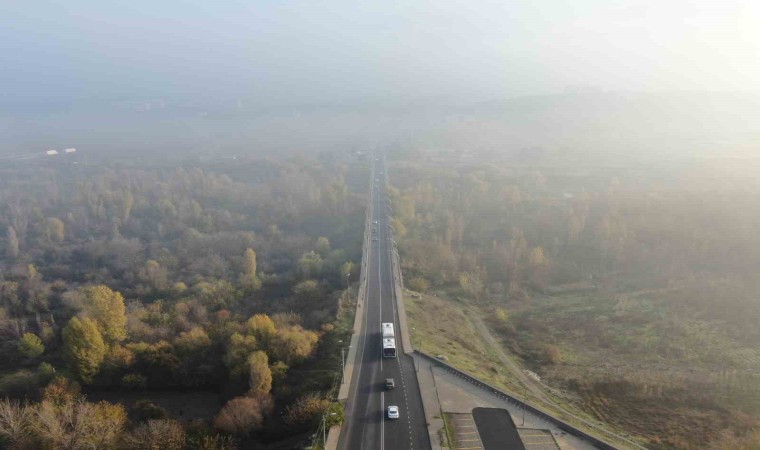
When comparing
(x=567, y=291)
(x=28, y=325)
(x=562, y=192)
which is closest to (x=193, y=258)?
(x=28, y=325)

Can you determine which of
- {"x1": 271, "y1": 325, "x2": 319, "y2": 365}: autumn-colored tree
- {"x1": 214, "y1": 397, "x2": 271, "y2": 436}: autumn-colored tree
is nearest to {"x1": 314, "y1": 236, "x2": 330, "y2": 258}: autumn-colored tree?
Answer: {"x1": 271, "y1": 325, "x2": 319, "y2": 365}: autumn-colored tree

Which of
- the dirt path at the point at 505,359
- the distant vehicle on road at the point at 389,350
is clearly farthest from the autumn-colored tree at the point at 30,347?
the dirt path at the point at 505,359

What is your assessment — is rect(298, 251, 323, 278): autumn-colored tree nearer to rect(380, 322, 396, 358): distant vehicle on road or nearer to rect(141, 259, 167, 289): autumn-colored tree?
rect(141, 259, 167, 289): autumn-colored tree

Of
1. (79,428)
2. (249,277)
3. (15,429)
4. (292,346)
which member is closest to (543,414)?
(292,346)

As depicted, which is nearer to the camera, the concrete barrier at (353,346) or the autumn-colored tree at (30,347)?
the concrete barrier at (353,346)

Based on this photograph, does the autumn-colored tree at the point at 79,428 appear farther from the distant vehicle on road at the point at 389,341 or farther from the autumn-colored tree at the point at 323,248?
the autumn-colored tree at the point at 323,248

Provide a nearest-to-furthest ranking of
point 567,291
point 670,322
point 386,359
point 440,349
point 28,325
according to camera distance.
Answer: point 386,359 → point 440,349 → point 670,322 → point 28,325 → point 567,291

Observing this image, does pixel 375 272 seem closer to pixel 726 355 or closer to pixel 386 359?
pixel 386 359
